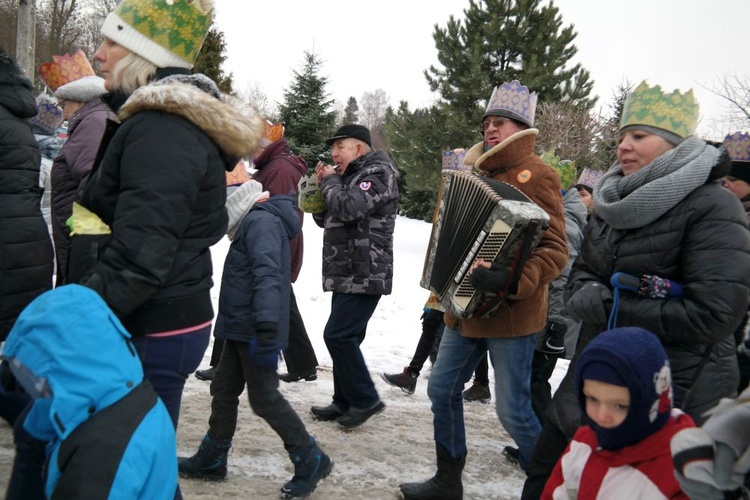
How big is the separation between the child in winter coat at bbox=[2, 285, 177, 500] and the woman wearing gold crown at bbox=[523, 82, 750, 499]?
70.5 inches

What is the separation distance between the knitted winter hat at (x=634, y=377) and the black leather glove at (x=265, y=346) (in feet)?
5.71

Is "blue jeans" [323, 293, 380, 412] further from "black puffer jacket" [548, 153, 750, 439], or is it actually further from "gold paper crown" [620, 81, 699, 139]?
"gold paper crown" [620, 81, 699, 139]

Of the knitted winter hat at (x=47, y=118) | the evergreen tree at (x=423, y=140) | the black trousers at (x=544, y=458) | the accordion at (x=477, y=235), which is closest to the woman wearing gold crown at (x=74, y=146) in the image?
the knitted winter hat at (x=47, y=118)

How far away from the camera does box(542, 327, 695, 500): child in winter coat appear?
1.90 metres

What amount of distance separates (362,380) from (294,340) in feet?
3.37

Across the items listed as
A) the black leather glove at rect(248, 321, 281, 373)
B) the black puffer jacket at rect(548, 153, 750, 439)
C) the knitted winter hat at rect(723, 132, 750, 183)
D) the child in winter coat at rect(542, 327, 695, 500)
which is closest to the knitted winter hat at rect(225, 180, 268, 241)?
the black leather glove at rect(248, 321, 281, 373)

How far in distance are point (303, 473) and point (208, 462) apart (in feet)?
1.89

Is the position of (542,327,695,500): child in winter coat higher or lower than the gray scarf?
lower

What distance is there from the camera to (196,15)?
2.56 m

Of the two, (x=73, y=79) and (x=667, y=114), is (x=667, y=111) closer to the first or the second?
(x=667, y=114)

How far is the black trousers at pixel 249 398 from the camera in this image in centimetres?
326

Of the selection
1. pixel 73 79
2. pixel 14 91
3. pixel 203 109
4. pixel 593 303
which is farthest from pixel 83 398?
pixel 73 79

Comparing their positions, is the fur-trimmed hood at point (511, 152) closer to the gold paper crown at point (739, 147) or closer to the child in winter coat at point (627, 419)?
the gold paper crown at point (739, 147)

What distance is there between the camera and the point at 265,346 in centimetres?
321
